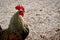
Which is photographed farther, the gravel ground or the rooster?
the gravel ground

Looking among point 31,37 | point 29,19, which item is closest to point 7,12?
point 29,19

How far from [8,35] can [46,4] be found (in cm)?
231

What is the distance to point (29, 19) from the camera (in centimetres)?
372

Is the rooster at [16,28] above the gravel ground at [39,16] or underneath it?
above

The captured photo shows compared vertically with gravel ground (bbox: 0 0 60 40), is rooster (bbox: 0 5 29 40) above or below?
above

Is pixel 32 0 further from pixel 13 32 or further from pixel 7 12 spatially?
pixel 13 32

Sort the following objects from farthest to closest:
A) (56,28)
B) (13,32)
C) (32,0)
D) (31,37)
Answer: (32,0) → (56,28) → (31,37) → (13,32)

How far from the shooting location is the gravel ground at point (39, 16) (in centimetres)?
320

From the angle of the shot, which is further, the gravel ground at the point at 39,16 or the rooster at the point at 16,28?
the gravel ground at the point at 39,16

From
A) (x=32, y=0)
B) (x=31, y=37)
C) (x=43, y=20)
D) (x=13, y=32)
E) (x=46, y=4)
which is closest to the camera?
(x=13, y=32)

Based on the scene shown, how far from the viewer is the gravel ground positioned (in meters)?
3.20

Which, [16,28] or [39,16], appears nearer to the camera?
[16,28]

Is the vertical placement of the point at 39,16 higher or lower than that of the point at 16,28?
lower

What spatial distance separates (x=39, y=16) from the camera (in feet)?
12.6
